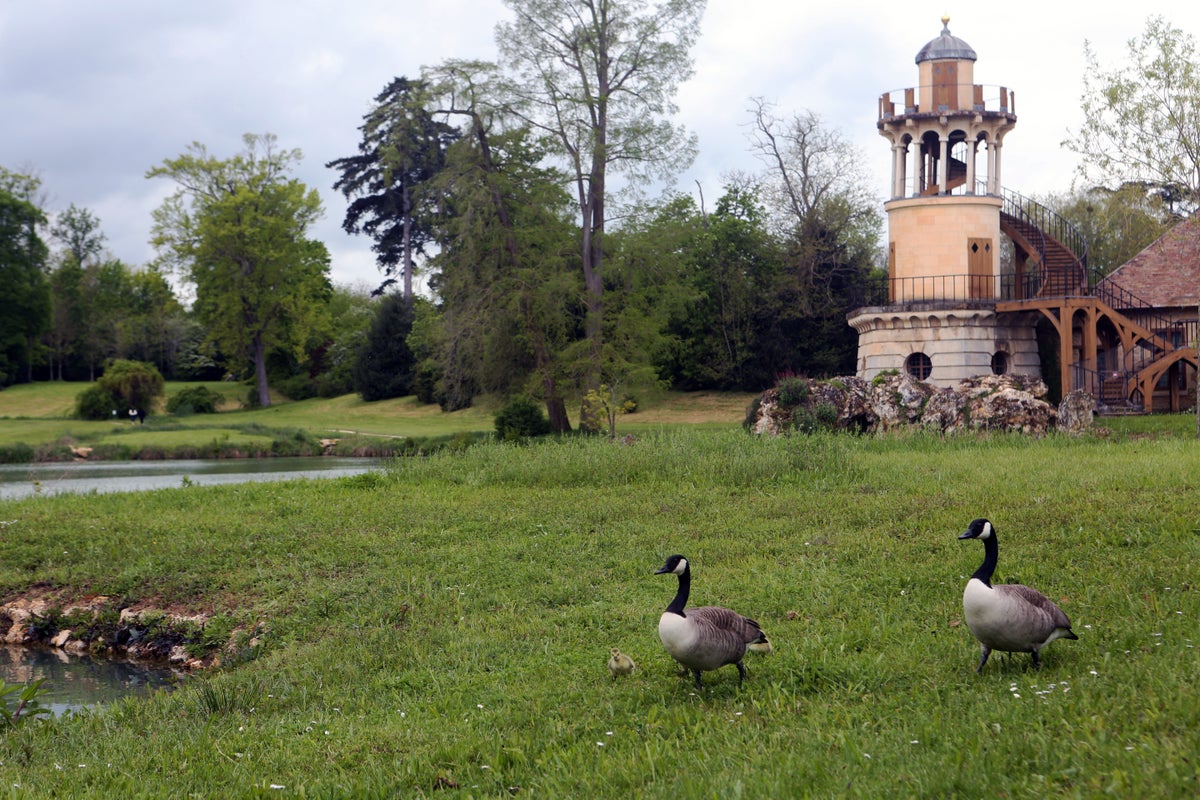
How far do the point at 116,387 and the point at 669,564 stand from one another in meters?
61.6

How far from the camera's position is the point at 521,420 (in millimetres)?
39312

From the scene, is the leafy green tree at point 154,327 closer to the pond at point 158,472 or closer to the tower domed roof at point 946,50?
the pond at point 158,472

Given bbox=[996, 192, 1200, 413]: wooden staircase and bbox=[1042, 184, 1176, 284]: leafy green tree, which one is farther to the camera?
bbox=[1042, 184, 1176, 284]: leafy green tree

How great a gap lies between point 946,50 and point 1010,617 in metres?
34.3

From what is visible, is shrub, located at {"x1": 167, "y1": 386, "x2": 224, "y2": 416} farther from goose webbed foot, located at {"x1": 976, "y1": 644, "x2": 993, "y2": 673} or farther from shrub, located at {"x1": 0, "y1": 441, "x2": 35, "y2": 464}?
goose webbed foot, located at {"x1": 976, "y1": 644, "x2": 993, "y2": 673}

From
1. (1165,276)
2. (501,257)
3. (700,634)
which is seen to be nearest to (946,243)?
(1165,276)

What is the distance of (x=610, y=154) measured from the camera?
3922 cm

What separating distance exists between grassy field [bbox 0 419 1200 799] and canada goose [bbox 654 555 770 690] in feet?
0.90

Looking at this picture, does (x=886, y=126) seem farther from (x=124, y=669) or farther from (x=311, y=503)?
(x=124, y=669)

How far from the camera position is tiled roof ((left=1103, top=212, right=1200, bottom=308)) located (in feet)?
121

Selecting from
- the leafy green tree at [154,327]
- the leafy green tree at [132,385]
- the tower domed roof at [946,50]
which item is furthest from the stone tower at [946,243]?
the leafy green tree at [154,327]

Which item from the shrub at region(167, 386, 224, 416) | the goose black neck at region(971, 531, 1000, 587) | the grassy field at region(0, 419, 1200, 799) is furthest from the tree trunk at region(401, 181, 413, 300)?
the goose black neck at region(971, 531, 1000, 587)

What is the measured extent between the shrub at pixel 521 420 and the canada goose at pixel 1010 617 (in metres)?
32.2

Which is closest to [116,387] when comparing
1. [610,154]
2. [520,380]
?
[520,380]
